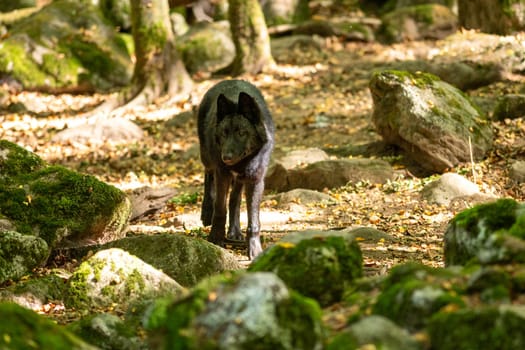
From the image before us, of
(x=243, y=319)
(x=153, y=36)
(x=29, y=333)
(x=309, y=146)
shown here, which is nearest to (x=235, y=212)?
(x=29, y=333)

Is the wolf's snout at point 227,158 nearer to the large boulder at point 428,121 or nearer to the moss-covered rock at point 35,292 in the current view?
the moss-covered rock at point 35,292

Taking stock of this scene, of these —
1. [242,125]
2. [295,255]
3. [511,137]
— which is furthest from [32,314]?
[511,137]

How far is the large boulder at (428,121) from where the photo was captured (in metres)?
11.8

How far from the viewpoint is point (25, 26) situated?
67.8 feet

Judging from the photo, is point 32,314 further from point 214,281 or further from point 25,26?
point 25,26

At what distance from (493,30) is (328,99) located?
507 centimetres

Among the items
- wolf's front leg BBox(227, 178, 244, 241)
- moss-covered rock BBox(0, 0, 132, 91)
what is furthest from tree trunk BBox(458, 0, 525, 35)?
wolf's front leg BBox(227, 178, 244, 241)

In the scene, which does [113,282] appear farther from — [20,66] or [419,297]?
[20,66]

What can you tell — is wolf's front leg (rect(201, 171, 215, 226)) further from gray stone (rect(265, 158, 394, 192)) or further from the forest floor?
gray stone (rect(265, 158, 394, 192))

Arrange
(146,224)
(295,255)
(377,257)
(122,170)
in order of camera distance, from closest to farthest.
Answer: (295,255) < (377,257) < (146,224) < (122,170)

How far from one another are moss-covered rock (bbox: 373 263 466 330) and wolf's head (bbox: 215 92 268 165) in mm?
3853

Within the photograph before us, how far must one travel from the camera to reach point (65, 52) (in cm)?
2011

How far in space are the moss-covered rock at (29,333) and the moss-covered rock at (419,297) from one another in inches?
61.7

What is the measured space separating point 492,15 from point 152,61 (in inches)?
339
